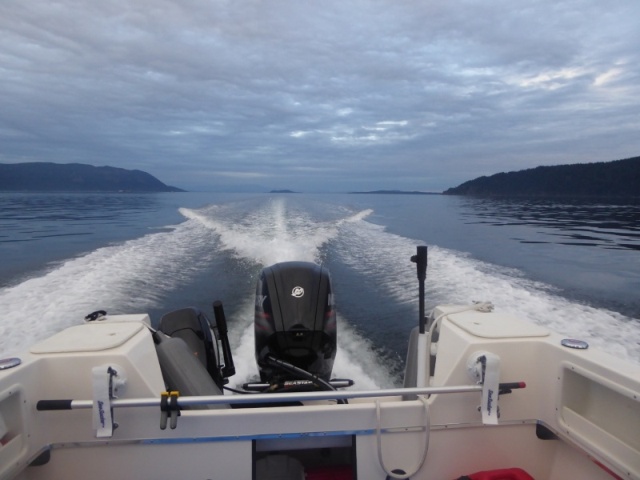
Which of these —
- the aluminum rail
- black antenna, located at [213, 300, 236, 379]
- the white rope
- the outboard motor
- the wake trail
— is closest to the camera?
the aluminum rail

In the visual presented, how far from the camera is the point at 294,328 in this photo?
2.54 metres

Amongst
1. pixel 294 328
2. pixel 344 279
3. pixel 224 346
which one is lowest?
pixel 344 279

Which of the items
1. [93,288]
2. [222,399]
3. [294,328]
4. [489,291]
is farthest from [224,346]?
[489,291]

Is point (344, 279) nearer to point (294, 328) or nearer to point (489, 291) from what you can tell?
point (489, 291)

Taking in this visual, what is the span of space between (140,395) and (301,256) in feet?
20.4

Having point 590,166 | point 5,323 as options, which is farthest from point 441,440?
point 590,166

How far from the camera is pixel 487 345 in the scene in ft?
5.81

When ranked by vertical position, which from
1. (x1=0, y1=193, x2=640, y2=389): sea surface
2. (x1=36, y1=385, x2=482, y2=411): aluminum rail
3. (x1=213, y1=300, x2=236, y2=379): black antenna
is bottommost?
(x1=0, y1=193, x2=640, y2=389): sea surface

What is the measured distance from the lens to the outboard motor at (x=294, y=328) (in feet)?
8.29

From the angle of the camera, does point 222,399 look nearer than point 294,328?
Yes

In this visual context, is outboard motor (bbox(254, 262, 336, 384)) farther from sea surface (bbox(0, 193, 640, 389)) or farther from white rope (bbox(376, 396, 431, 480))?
sea surface (bbox(0, 193, 640, 389))

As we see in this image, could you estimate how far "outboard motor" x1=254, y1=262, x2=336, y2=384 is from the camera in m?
2.53

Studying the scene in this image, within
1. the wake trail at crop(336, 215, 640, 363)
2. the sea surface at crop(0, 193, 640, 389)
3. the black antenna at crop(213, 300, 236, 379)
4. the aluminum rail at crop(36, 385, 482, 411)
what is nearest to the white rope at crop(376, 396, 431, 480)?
the aluminum rail at crop(36, 385, 482, 411)

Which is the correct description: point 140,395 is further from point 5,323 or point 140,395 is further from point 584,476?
point 5,323
